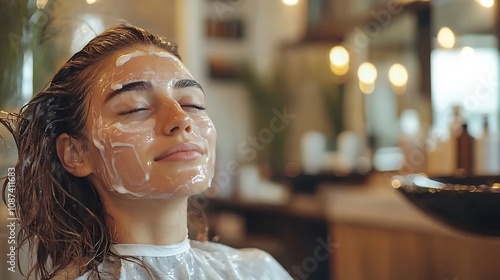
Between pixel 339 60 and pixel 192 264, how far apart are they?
111 inches

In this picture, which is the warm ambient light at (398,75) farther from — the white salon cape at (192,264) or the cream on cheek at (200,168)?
the cream on cheek at (200,168)

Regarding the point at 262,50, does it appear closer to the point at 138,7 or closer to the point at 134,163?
the point at 138,7

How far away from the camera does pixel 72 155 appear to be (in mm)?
755

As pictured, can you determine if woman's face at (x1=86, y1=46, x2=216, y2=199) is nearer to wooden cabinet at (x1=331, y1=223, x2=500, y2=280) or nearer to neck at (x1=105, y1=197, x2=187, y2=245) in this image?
neck at (x1=105, y1=197, x2=187, y2=245)

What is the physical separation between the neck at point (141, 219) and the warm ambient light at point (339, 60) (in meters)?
2.76

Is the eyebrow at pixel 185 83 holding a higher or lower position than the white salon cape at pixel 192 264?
higher

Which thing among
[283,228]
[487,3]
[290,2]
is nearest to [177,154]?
[487,3]

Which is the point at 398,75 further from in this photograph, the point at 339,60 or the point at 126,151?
the point at 126,151

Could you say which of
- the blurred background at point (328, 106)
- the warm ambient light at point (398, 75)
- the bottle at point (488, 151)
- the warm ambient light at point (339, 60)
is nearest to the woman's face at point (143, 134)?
the blurred background at point (328, 106)

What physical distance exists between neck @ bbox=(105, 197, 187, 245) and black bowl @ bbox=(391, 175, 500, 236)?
0.57 meters

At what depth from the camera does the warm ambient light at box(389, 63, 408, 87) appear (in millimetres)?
2914

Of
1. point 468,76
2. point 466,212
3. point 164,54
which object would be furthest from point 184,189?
point 468,76

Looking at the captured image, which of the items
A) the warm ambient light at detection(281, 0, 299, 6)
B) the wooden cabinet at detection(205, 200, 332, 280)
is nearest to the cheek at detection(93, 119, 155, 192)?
the wooden cabinet at detection(205, 200, 332, 280)

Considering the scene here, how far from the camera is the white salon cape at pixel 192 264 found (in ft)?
2.45
